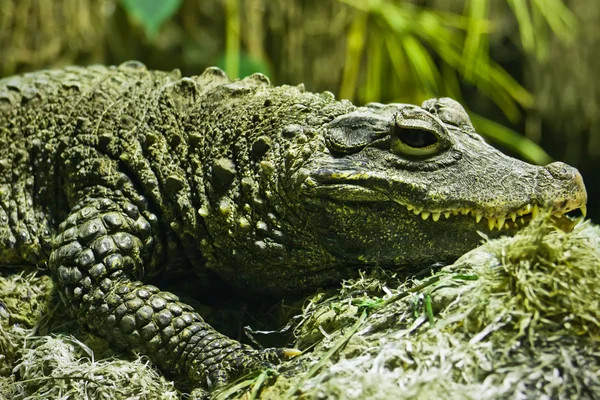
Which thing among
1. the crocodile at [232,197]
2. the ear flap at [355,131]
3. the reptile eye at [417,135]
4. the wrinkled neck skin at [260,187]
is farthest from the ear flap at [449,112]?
the wrinkled neck skin at [260,187]

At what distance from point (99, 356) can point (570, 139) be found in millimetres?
6801

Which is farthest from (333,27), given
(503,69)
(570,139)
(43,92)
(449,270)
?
(449,270)

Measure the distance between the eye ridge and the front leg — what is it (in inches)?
44.3

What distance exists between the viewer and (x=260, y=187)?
10.6 feet

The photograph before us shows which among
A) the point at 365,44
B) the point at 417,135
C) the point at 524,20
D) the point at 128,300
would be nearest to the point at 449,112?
the point at 417,135

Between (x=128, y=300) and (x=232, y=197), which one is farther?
(x=232, y=197)

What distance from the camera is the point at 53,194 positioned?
147 inches

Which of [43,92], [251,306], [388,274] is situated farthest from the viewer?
[43,92]

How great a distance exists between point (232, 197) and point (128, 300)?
70 centimetres

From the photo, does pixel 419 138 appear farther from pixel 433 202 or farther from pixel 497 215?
pixel 497 215

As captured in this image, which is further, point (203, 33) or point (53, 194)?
point (203, 33)

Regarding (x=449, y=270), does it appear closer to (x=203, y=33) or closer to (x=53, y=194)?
(x=53, y=194)

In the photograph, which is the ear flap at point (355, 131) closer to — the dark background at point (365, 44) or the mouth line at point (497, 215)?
the mouth line at point (497, 215)

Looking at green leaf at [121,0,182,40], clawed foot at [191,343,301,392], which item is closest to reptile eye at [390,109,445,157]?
clawed foot at [191,343,301,392]
